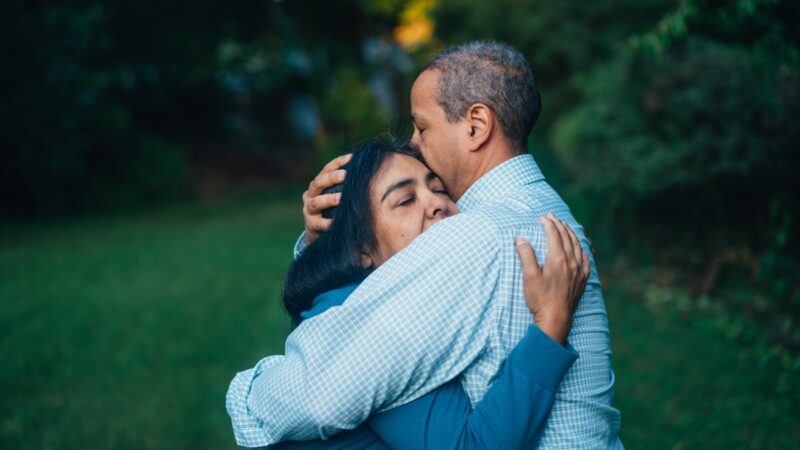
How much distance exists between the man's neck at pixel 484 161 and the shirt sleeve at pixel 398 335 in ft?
1.88

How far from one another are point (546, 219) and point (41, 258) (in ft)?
38.9

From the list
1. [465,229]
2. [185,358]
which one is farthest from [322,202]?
[185,358]

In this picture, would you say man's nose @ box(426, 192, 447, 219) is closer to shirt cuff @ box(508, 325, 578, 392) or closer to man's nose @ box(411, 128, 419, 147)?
man's nose @ box(411, 128, 419, 147)

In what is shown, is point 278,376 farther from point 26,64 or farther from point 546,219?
point 26,64

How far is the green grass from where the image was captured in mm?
4898

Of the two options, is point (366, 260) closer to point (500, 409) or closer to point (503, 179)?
point (503, 179)

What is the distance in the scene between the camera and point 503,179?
243 centimetres

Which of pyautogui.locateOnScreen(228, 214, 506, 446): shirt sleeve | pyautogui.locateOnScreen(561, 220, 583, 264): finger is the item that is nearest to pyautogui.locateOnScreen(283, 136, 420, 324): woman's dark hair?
pyautogui.locateOnScreen(228, 214, 506, 446): shirt sleeve

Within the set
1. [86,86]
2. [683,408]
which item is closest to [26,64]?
[86,86]

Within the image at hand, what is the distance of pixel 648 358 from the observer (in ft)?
19.5

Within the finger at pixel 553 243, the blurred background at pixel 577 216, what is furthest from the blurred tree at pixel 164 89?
the finger at pixel 553 243

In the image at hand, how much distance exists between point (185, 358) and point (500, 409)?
5.56m

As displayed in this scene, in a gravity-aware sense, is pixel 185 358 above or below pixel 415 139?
below

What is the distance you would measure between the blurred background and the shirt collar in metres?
0.73
